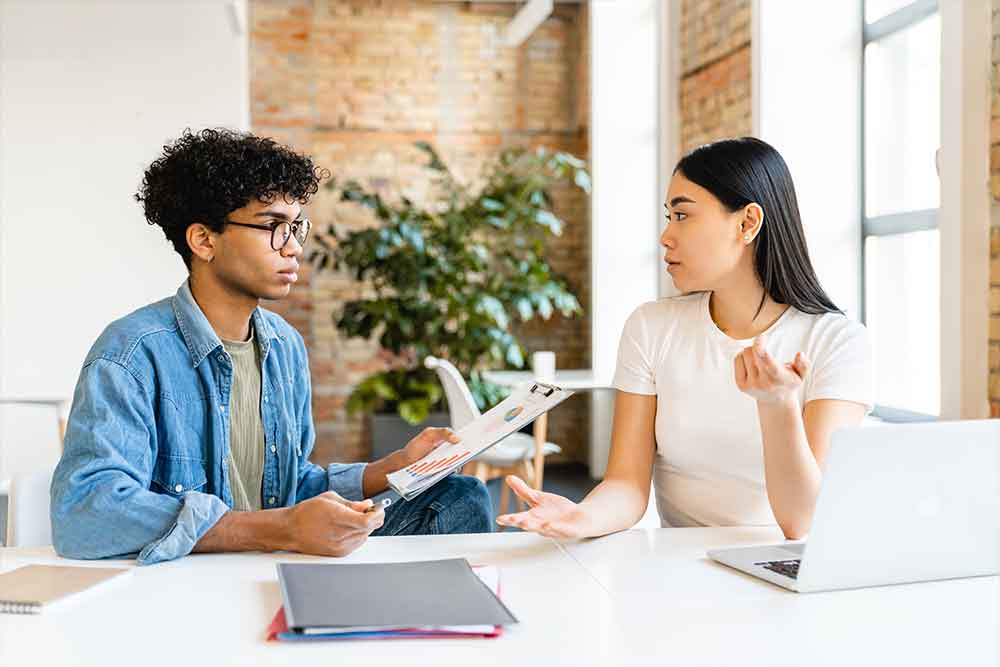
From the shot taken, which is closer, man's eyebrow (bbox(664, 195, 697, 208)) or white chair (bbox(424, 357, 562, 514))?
man's eyebrow (bbox(664, 195, 697, 208))

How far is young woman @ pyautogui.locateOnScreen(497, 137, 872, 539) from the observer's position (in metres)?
2.18

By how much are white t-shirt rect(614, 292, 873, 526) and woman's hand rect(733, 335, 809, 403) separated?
366 millimetres

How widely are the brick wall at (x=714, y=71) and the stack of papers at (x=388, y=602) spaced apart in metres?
3.35

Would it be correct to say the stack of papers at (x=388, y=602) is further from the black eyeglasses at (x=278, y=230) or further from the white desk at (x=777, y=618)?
the black eyeglasses at (x=278, y=230)

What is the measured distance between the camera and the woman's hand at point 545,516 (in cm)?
180

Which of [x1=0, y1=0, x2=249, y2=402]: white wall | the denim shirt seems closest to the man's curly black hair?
→ the denim shirt

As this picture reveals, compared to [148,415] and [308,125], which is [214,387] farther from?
[308,125]

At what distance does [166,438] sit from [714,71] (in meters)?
3.71

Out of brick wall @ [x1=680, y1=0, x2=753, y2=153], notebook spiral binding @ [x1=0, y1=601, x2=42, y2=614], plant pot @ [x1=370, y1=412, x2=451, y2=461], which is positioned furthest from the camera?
plant pot @ [x1=370, y1=412, x2=451, y2=461]

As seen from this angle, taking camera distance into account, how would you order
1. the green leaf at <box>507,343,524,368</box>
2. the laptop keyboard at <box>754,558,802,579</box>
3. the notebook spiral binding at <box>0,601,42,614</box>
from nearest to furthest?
1. the notebook spiral binding at <box>0,601,42,614</box>
2. the laptop keyboard at <box>754,558,802,579</box>
3. the green leaf at <box>507,343,524,368</box>

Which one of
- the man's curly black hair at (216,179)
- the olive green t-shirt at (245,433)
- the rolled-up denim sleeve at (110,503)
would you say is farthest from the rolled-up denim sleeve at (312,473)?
the rolled-up denim sleeve at (110,503)

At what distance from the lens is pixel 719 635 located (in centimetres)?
140

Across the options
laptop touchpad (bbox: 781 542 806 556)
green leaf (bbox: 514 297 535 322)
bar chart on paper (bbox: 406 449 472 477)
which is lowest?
laptop touchpad (bbox: 781 542 806 556)

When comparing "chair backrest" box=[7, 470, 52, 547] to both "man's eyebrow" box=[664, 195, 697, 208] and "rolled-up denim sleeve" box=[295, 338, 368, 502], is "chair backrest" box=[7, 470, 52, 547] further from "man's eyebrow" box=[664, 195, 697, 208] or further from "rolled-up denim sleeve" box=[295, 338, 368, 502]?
"man's eyebrow" box=[664, 195, 697, 208]
